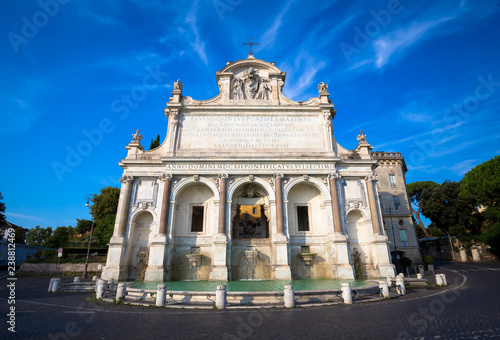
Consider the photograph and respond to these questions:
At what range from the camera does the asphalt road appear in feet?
19.6

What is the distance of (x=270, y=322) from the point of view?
733 centimetres

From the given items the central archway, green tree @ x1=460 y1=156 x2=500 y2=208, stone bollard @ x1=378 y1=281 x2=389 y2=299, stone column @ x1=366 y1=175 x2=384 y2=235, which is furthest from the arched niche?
green tree @ x1=460 y1=156 x2=500 y2=208

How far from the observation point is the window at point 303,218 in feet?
76.9

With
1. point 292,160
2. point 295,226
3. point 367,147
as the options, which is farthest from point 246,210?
point 367,147

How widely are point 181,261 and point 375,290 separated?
46.5ft

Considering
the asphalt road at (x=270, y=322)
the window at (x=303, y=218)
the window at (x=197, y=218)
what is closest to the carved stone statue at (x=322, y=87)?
the window at (x=303, y=218)

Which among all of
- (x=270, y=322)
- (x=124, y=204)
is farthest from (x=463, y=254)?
(x=124, y=204)

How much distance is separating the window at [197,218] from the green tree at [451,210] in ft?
130

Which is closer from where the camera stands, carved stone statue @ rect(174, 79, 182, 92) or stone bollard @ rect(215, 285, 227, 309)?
stone bollard @ rect(215, 285, 227, 309)

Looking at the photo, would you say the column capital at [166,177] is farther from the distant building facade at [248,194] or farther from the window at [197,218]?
the window at [197,218]

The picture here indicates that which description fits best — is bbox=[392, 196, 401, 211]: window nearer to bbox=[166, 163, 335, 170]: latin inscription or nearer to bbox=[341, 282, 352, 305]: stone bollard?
bbox=[166, 163, 335, 170]: latin inscription

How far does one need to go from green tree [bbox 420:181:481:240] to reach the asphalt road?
4034cm

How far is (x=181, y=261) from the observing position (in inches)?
795

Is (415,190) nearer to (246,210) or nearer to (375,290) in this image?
(246,210)
